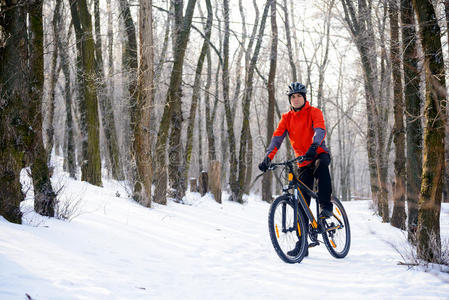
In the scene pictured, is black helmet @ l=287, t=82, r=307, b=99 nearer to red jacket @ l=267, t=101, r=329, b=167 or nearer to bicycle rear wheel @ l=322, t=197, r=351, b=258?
red jacket @ l=267, t=101, r=329, b=167

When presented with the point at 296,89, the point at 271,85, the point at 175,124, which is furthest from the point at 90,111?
the point at 271,85

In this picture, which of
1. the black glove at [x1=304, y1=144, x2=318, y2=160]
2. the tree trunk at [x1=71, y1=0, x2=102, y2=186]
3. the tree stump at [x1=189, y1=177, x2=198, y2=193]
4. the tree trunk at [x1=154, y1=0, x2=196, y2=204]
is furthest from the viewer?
the tree stump at [x1=189, y1=177, x2=198, y2=193]

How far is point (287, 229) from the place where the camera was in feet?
15.9

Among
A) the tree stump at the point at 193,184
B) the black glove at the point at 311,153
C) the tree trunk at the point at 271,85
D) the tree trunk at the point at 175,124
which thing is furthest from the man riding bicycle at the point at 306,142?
the tree trunk at the point at 271,85

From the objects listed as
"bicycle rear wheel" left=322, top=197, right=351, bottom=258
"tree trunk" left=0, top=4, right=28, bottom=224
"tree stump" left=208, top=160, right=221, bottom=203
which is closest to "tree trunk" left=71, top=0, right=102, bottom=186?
"tree stump" left=208, top=160, right=221, bottom=203

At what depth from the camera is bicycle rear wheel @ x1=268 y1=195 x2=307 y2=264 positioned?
471 cm

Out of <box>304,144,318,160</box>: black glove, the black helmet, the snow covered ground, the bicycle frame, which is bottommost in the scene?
the snow covered ground

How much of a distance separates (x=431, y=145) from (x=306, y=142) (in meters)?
1.49

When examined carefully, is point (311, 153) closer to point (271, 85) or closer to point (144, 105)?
point (144, 105)

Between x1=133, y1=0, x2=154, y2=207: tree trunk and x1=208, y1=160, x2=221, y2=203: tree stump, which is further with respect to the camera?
x1=208, y1=160, x2=221, y2=203: tree stump

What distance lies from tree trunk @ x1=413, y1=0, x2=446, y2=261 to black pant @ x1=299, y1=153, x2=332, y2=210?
3.67 ft

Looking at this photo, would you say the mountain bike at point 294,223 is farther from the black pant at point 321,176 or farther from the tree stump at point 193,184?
the tree stump at point 193,184

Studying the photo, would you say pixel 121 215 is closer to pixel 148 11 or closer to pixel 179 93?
pixel 148 11

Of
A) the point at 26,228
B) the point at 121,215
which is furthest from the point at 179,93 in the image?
the point at 26,228
